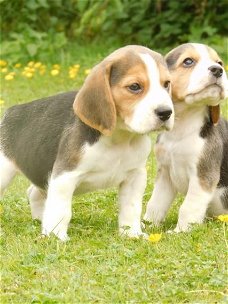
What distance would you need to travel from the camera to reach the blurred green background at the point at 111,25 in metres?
13.6

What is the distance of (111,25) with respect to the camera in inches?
567

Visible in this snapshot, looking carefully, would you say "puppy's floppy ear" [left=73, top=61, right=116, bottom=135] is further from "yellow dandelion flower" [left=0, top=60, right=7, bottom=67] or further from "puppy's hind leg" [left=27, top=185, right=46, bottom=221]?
"yellow dandelion flower" [left=0, top=60, right=7, bottom=67]

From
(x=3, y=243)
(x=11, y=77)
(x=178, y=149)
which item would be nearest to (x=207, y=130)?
(x=178, y=149)

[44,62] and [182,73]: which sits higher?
[182,73]

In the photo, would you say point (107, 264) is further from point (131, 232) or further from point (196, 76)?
point (196, 76)

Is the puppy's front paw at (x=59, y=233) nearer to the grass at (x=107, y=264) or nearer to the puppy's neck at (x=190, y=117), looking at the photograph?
the grass at (x=107, y=264)

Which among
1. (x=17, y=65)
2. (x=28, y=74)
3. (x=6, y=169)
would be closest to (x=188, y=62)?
(x=6, y=169)

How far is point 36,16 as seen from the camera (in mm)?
A: 14594

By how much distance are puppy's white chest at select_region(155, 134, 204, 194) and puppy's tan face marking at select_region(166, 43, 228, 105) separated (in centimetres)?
31

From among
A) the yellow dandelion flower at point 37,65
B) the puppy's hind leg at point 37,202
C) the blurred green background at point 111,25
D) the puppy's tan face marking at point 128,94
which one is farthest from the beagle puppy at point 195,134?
the blurred green background at point 111,25

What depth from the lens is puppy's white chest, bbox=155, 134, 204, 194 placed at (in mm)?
6602

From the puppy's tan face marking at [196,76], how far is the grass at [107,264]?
0.93m

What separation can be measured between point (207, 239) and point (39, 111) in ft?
5.52

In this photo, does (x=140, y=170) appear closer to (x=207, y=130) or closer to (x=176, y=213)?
(x=207, y=130)
